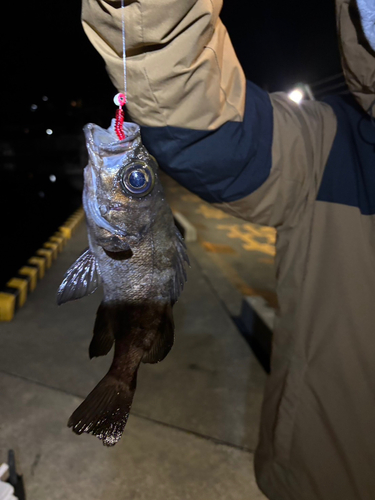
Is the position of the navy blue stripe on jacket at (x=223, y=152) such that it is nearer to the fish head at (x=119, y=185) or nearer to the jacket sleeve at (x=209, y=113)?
the jacket sleeve at (x=209, y=113)

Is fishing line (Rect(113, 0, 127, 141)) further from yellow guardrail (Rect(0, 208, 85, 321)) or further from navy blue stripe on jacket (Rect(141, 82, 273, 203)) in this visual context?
yellow guardrail (Rect(0, 208, 85, 321))

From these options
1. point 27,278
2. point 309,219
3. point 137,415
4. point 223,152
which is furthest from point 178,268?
point 27,278

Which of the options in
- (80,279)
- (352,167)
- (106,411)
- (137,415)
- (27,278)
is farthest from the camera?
(27,278)

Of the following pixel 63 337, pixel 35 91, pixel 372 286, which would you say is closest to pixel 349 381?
pixel 372 286

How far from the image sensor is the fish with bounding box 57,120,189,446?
0.95 meters

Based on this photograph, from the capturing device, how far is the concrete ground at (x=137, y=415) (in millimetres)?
2059

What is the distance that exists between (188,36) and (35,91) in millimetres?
25796

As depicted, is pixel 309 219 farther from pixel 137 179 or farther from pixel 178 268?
pixel 137 179

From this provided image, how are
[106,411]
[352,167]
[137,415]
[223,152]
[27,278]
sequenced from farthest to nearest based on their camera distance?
[27,278], [137,415], [352,167], [223,152], [106,411]

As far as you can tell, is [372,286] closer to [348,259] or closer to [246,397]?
[348,259]

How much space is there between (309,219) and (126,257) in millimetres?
850

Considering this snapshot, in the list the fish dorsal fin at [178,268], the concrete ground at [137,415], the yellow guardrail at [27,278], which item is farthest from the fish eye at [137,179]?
the yellow guardrail at [27,278]

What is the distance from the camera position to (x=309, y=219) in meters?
1.43

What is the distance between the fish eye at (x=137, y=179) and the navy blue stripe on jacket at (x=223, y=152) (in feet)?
0.61
